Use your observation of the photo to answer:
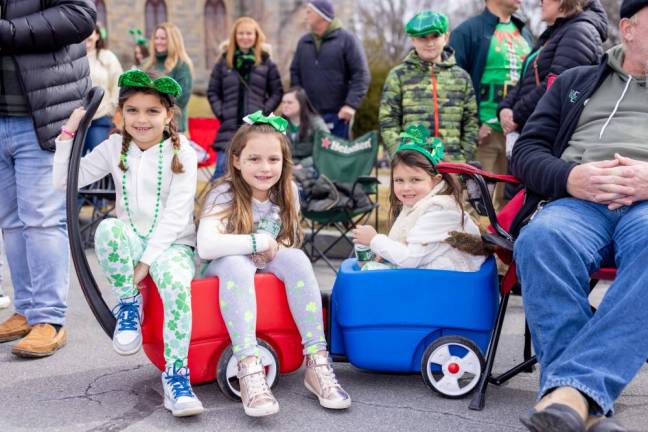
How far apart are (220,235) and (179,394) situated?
595mm

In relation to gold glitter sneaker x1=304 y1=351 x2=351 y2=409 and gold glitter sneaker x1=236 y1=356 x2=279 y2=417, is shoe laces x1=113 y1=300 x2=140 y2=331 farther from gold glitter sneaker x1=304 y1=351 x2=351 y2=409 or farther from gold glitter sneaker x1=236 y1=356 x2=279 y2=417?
gold glitter sneaker x1=304 y1=351 x2=351 y2=409

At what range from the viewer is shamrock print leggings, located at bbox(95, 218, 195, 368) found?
2.86m

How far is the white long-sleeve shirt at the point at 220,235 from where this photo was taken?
2.98 m

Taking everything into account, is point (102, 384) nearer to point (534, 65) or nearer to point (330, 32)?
point (534, 65)

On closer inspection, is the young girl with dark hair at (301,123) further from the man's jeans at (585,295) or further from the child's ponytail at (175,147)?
the man's jeans at (585,295)

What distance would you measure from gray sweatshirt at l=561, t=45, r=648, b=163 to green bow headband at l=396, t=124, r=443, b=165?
19.9 inches

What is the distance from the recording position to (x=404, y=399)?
306cm

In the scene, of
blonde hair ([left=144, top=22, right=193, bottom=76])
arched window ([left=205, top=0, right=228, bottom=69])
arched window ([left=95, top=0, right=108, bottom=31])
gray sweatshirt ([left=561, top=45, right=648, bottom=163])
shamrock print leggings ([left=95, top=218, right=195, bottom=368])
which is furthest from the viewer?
arched window ([left=205, top=0, right=228, bottom=69])

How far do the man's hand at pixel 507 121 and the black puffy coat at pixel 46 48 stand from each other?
7.71 feet

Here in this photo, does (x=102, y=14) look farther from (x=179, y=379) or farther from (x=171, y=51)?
(x=179, y=379)

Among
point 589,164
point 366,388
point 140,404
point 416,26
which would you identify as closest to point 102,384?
point 140,404

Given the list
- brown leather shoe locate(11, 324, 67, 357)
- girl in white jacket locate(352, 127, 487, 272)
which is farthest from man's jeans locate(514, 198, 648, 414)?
brown leather shoe locate(11, 324, 67, 357)

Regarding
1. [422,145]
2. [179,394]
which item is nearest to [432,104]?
[422,145]

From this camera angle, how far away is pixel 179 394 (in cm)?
281
